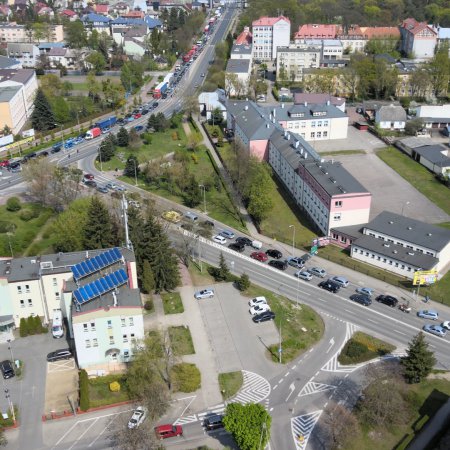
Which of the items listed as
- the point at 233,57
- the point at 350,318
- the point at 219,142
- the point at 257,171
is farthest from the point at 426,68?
the point at 350,318

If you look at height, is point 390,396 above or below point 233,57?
below

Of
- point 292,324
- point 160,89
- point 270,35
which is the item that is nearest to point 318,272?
point 292,324

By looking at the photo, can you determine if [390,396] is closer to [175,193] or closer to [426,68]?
[175,193]

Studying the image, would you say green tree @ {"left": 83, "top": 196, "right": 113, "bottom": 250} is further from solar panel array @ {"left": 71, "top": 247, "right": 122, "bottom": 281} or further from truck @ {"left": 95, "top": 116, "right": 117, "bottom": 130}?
truck @ {"left": 95, "top": 116, "right": 117, "bottom": 130}

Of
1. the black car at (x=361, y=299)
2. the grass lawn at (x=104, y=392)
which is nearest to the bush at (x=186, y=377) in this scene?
the grass lawn at (x=104, y=392)

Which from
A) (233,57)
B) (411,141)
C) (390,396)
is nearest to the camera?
(390,396)

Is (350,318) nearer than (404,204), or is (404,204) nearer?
(350,318)

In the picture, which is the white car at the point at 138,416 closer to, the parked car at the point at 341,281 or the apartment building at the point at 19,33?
the parked car at the point at 341,281

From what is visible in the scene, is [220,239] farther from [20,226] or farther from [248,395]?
[248,395]
